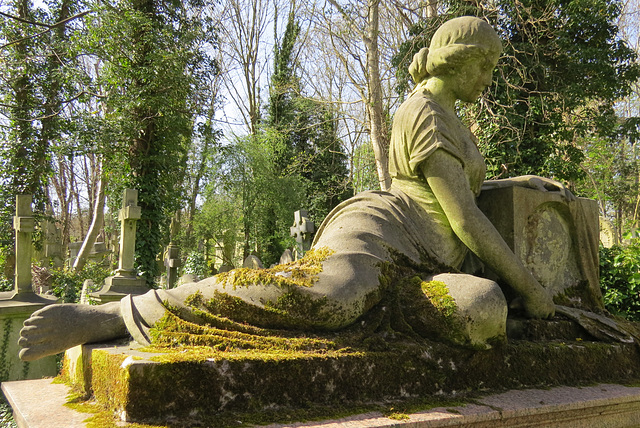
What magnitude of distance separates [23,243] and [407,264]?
224 inches

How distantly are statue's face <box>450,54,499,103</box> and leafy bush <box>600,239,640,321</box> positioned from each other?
12.5 feet

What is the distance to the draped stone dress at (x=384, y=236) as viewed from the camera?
2318 millimetres

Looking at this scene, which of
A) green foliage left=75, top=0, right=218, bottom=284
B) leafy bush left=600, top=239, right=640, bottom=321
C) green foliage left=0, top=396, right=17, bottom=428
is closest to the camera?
green foliage left=0, top=396, right=17, bottom=428

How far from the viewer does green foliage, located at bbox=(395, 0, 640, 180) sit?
10.2 m

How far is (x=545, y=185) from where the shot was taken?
3584 millimetres

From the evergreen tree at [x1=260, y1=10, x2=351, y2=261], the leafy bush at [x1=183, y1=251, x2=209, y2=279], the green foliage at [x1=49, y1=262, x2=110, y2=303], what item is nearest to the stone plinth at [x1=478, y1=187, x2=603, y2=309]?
the green foliage at [x1=49, y1=262, x2=110, y2=303]

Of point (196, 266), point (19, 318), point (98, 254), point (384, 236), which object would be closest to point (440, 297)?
point (384, 236)

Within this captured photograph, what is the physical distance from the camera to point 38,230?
1170 centimetres

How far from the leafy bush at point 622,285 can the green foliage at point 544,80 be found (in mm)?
4062

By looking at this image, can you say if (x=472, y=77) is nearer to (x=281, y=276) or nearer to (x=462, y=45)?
(x=462, y=45)

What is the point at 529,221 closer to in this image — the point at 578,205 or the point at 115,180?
the point at 578,205

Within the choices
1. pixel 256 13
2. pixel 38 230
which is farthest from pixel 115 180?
pixel 256 13

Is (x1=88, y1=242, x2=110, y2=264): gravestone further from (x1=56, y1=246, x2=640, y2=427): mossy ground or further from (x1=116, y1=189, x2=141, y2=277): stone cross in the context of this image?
(x1=56, y1=246, x2=640, y2=427): mossy ground

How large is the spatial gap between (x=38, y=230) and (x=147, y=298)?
11063mm
